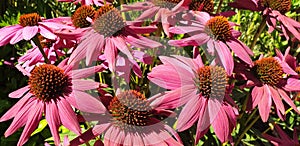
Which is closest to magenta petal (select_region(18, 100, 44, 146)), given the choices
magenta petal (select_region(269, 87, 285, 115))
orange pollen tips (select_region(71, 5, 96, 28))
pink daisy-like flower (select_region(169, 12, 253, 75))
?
orange pollen tips (select_region(71, 5, 96, 28))

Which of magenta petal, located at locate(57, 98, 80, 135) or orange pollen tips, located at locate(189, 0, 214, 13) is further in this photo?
orange pollen tips, located at locate(189, 0, 214, 13)

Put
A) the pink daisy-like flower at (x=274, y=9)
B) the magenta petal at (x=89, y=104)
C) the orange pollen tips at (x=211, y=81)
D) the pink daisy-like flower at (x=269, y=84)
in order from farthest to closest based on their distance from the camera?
the pink daisy-like flower at (x=274, y=9), the pink daisy-like flower at (x=269, y=84), the orange pollen tips at (x=211, y=81), the magenta petal at (x=89, y=104)

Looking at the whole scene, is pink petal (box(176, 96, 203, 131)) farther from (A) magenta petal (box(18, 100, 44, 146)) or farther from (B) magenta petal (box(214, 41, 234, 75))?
(A) magenta petal (box(18, 100, 44, 146))

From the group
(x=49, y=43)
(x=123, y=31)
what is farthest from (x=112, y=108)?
(x=49, y=43)

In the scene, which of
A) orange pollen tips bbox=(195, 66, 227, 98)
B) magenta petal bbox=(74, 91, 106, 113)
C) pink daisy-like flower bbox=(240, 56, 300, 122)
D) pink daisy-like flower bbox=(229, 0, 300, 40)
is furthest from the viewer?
pink daisy-like flower bbox=(229, 0, 300, 40)

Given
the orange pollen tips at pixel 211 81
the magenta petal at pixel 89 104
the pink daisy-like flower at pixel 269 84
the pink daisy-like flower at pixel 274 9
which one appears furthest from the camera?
the pink daisy-like flower at pixel 274 9

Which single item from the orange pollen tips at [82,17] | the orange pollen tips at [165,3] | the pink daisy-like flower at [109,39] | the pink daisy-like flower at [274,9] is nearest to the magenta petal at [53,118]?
the pink daisy-like flower at [109,39]

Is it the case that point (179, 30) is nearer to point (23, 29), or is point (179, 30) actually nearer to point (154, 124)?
point (154, 124)

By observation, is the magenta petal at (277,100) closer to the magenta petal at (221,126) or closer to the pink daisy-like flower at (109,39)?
the magenta petal at (221,126)
